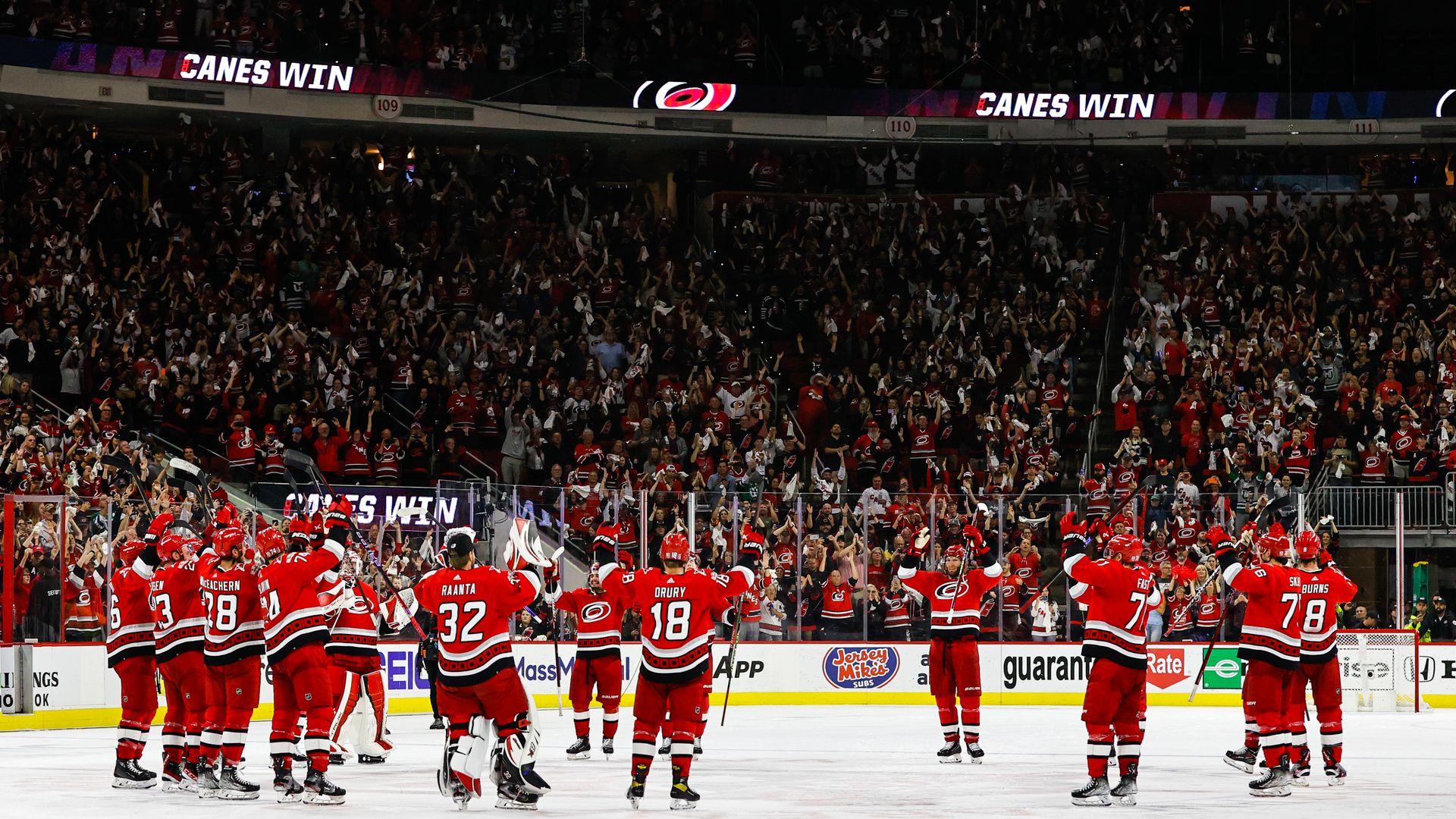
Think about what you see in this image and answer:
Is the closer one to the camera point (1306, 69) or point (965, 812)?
point (965, 812)

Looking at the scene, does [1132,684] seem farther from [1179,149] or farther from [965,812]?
[1179,149]

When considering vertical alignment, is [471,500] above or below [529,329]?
below

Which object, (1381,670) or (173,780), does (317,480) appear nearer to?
(173,780)

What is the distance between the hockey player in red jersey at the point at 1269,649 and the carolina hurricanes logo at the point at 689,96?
68.8 feet

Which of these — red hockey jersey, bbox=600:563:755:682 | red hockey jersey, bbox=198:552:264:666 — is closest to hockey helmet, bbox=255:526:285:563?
red hockey jersey, bbox=198:552:264:666

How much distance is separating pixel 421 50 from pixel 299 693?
22.0 meters

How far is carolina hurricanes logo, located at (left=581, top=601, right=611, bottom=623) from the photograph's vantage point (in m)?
16.3

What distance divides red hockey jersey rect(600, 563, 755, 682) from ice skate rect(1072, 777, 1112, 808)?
2.60m

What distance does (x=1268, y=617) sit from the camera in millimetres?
13688

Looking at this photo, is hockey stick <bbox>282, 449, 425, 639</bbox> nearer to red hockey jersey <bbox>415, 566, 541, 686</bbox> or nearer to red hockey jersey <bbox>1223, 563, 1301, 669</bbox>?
red hockey jersey <bbox>415, 566, 541, 686</bbox>

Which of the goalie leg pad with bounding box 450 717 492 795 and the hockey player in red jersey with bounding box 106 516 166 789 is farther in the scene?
the hockey player in red jersey with bounding box 106 516 166 789

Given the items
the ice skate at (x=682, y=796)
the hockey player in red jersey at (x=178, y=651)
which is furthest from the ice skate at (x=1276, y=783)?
the hockey player in red jersey at (x=178, y=651)

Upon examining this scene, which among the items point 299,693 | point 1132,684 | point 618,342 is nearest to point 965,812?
point 1132,684

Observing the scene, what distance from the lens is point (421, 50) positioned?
32875 millimetres
